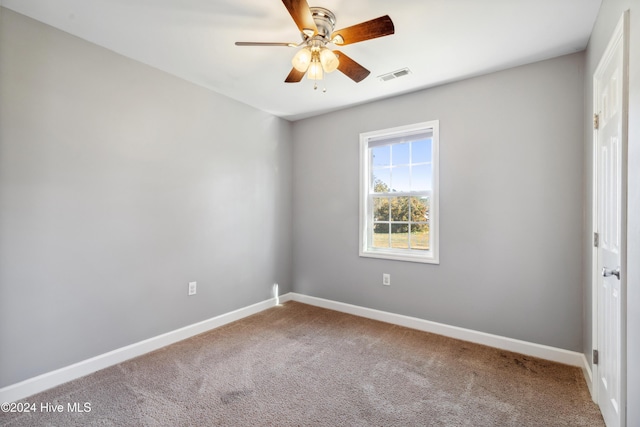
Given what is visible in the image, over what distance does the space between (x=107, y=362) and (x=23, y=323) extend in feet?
2.17

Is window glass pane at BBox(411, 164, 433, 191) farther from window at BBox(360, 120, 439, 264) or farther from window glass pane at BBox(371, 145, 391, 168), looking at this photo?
window glass pane at BBox(371, 145, 391, 168)

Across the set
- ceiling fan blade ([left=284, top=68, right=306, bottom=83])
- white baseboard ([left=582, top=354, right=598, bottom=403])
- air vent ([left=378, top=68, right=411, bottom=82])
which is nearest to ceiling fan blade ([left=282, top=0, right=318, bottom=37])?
ceiling fan blade ([left=284, top=68, right=306, bottom=83])

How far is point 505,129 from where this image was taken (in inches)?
106

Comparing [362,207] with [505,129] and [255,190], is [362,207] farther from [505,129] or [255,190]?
[505,129]

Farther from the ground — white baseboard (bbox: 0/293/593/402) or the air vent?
the air vent

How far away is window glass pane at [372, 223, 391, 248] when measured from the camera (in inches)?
139

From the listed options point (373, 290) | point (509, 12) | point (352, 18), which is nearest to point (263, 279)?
point (373, 290)

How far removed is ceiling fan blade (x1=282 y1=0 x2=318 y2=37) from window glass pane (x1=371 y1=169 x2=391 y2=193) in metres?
2.03

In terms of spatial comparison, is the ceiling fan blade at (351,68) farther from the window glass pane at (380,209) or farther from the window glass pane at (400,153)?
the window glass pane at (380,209)

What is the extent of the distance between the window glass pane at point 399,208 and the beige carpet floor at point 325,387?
1.28m

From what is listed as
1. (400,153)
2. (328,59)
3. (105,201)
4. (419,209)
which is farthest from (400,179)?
(105,201)

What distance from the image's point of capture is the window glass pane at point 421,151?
10.5 feet

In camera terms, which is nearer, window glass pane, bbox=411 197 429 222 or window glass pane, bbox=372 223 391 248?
window glass pane, bbox=411 197 429 222

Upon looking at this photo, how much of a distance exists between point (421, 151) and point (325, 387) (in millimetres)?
2466
